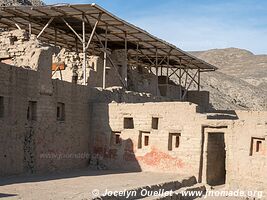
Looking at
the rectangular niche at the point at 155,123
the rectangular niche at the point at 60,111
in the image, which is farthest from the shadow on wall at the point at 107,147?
the rectangular niche at the point at 60,111

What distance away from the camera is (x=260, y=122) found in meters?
15.9

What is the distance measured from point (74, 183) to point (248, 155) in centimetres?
601

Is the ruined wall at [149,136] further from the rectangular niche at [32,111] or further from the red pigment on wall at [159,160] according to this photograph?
the rectangular niche at [32,111]

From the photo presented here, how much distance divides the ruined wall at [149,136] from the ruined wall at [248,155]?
1.27 meters

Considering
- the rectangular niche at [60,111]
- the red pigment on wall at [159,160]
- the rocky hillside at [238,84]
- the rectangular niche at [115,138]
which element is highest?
the rocky hillside at [238,84]

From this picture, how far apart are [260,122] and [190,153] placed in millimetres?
2875

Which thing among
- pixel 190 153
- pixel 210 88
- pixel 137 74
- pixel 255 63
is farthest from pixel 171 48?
pixel 255 63

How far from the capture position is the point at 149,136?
18.4 metres

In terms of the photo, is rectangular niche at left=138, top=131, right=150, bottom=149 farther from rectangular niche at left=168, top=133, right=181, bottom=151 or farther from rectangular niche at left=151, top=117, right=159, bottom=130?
A: rectangular niche at left=168, top=133, right=181, bottom=151

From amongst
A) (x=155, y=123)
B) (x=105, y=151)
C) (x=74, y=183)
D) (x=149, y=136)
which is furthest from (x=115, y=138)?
(x=74, y=183)

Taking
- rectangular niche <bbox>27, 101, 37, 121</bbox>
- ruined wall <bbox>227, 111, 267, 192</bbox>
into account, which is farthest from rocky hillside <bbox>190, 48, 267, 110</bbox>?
rectangular niche <bbox>27, 101, 37, 121</bbox>

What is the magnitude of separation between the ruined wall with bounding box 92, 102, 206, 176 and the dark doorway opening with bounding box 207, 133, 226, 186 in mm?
471

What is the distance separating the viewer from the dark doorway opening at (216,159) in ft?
56.6

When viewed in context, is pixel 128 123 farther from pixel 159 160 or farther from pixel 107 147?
pixel 159 160
